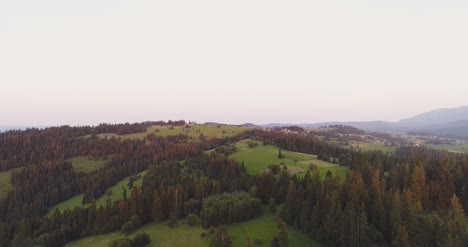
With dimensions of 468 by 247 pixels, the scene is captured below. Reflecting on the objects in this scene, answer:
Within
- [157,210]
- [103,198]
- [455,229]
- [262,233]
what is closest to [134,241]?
[157,210]

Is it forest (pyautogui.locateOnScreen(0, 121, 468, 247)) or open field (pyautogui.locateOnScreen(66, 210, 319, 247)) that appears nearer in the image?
forest (pyautogui.locateOnScreen(0, 121, 468, 247))

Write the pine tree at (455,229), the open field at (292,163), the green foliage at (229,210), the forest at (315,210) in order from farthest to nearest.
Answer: the open field at (292,163), the green foliage at (229,210), the forest at (315,210), the pine tree at (455,229)

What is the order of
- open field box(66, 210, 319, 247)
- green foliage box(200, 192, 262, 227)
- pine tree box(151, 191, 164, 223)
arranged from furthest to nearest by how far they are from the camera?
pine tree box(151, 191, 164, 223), green foliage box(200, 192, 262, 227), open field box(66, 210, 319, 247)

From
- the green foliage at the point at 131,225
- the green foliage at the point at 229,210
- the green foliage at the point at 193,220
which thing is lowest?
the green foliage at the point at 131,225

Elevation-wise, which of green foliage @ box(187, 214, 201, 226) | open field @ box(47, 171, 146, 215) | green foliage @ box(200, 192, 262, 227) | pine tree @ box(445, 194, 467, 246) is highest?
pine tree @ box(445, 194, 467, 246)

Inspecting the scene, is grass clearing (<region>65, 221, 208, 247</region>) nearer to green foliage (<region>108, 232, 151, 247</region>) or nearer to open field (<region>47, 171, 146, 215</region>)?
green foliage (<region>108, 232, 151, 247</region>)

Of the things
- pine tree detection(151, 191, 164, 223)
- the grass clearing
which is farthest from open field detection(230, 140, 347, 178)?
the grass clearing

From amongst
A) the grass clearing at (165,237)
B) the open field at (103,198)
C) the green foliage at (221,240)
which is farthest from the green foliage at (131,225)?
the open field at (103,198)

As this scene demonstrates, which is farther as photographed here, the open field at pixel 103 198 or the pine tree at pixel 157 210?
the open field at pixel 103 198

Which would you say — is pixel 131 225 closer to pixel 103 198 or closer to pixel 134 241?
pixel 134 241

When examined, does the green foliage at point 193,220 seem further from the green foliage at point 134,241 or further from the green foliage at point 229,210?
the green foliage at point 134,241
